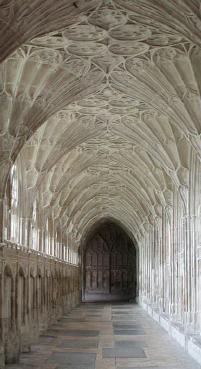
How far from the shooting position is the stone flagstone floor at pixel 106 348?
15.7 m

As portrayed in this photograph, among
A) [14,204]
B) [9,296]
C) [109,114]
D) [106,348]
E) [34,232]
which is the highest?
[109,114]

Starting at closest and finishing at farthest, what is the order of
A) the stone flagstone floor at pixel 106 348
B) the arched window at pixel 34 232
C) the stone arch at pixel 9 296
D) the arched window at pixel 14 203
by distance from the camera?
the stone flagstone floor at pixel 106 348
the stone arch at pixel 9 296
the arched window at pixel 14 203
the arched window at pixel 34 232

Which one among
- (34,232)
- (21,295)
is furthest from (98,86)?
(34,232)

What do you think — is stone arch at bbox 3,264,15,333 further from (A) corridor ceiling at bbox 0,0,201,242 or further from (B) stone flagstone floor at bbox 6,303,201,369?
(A) corridor ceiling at bbox 0,0,201,242

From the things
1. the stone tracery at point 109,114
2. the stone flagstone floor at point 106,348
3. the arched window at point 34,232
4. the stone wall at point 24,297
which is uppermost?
the stone tracery at point 109,114

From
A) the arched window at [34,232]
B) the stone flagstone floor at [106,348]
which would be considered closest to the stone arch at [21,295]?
the stone flagstone floor at [106,348]

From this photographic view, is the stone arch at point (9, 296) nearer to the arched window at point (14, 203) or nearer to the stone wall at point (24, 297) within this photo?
the stone wall at point (24, 297)

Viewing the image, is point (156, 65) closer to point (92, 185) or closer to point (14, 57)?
point (14, 57)

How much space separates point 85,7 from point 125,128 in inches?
403

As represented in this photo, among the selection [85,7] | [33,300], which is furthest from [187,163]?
[85,7]

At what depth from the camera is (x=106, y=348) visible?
18844 mm

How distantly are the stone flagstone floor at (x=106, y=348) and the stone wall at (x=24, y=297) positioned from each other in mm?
465

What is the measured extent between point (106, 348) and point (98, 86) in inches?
308

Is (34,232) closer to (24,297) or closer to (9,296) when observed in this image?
(24,297)
